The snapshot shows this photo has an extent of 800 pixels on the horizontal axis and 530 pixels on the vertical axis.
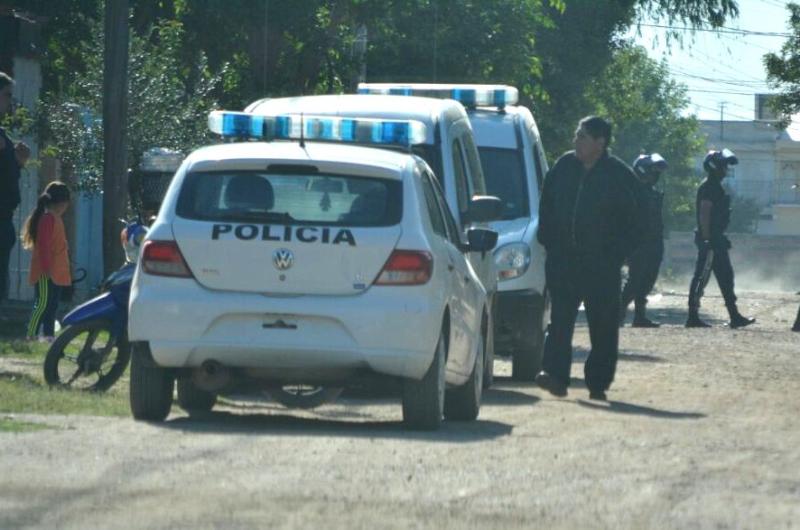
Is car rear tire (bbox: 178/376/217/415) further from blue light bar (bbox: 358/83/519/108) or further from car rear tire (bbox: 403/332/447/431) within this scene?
blue light bar (bbox: 358/83/519/108)

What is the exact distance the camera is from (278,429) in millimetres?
10086

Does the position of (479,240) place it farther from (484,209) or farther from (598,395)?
(598,395)

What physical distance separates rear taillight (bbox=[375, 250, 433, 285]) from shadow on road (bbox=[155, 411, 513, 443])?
76 cm

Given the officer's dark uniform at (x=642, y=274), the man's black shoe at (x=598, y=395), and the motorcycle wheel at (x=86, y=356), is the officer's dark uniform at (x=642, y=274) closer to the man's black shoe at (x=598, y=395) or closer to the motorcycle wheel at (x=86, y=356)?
the man's black shoe at (x=598, y=395)

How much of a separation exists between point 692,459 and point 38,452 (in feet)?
9.42

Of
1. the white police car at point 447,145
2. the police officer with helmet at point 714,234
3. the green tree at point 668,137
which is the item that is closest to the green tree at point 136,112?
the police officer with helmet at point 714,234

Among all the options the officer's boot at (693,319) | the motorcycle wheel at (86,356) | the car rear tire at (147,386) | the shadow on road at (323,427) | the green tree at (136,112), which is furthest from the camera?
the officer's boot at (693,319)

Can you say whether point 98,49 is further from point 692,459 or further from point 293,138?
point 692,459

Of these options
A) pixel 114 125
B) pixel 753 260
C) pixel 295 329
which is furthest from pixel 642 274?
pixel 753 260

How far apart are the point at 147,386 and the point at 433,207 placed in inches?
74.1

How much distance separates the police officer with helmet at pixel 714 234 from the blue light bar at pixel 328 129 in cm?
1138

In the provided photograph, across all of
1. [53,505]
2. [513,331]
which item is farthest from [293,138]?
[53,505]

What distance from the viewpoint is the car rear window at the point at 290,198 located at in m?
10.2

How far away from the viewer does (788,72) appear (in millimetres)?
47188
